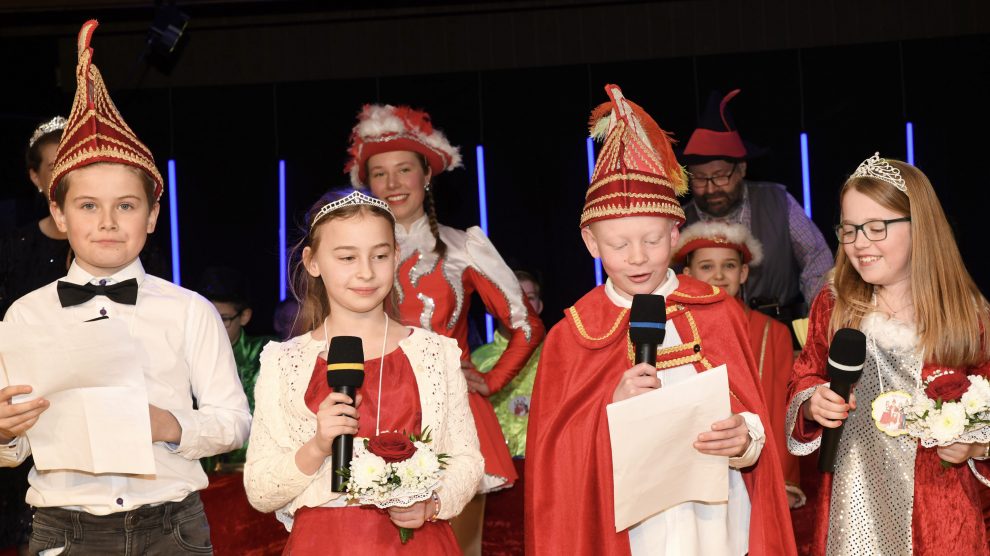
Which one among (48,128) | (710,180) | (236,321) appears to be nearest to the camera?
(48,128)

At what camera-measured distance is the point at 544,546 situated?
2734 mm

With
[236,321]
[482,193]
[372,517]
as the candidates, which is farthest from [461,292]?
[482,193]

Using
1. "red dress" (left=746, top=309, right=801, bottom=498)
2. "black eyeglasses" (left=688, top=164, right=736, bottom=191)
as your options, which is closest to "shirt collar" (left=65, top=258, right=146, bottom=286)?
"red dress" (left=746, top=309, right=801, bottom=498)

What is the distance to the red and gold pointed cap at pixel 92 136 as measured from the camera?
2.61 meters

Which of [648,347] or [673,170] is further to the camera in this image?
[673,170]

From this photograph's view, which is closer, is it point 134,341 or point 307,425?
point 134,341

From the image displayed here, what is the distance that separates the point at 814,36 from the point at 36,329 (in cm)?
589

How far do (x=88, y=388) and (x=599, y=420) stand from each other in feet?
3.81

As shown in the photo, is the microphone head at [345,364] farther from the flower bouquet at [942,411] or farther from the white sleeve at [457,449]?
the flower bouquet at [942,411]

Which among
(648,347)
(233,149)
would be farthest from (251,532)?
(233,149)

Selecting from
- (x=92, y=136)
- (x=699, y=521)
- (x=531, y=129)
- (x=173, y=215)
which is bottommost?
(x=699, y=521)

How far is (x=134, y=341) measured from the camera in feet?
7.88

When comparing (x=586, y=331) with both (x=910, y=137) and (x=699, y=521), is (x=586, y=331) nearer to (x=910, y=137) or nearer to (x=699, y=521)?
(x=699, y=521)

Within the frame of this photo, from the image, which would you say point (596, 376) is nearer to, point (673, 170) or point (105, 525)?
point (673, 170)
